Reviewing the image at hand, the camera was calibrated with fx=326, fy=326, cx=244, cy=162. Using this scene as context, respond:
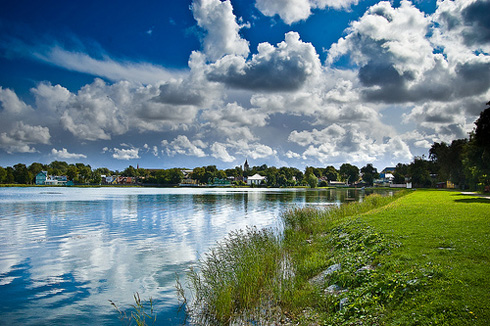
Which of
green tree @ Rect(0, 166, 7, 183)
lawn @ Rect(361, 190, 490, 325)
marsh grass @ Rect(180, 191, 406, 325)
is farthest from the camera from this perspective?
green tree @ Rect(0, 166, 7, 183)

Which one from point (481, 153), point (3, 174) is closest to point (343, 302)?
point (481, 153)

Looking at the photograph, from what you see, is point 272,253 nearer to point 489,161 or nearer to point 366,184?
point 489,161

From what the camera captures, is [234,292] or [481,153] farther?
[481,153]

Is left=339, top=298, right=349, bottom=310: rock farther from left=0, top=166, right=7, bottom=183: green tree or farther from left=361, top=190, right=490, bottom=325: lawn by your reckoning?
left=0, top=166, right=7, bottom=183: green tree

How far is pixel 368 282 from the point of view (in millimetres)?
8648

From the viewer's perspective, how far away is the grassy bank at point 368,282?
265 inches

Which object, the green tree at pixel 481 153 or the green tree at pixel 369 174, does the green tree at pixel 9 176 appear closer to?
the green tree at pixel 369 174

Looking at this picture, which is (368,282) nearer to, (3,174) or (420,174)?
(420,174)

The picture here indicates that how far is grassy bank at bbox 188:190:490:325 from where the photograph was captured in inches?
265

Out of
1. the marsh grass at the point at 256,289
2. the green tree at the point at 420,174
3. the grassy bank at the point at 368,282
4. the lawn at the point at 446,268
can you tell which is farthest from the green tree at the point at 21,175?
the lawn at the point at 446,268

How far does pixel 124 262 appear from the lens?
1605 centimetres

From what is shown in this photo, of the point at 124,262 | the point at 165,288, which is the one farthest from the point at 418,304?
the point at 124,262

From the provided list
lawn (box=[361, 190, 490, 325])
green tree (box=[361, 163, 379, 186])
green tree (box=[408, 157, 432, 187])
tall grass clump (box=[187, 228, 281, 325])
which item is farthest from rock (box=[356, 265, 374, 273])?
green tree (box=[361, 163, 379, 186])

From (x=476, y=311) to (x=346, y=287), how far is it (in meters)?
3.66
